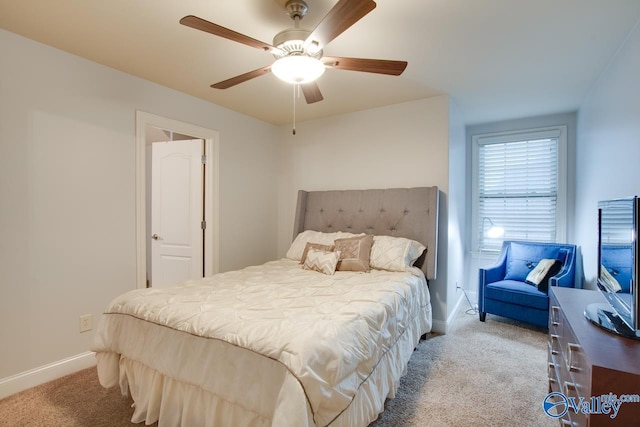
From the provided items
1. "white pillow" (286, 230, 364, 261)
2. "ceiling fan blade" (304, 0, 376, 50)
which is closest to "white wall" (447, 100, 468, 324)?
"white pillow" (286, 230, 364, 261)

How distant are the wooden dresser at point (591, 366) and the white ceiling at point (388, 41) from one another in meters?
1.71

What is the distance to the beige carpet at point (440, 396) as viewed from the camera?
177 centimetres

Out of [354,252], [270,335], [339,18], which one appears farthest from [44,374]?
[339,18]

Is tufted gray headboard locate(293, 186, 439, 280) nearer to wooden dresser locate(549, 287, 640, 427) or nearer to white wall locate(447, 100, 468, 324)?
white wall locate(447, 100, 468, 324)

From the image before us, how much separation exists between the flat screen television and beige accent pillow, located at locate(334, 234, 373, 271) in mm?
1523

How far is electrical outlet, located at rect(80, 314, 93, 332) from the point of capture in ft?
7.80

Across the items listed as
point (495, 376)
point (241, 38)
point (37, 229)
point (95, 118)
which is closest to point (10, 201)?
point (37, 229)

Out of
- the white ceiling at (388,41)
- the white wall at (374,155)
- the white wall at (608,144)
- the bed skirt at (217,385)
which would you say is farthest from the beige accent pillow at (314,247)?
the white wall at (608,144)

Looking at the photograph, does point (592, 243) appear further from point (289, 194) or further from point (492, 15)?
point (289, 194)

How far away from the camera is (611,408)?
1014 millimetres

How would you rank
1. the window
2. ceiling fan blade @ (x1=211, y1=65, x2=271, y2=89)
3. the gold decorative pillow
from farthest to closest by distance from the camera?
the window → the gold decorative pillow → ceiling fan blade @ (x1=211, y1=65, x2=271, y2=89)

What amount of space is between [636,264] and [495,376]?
1449 millimetres

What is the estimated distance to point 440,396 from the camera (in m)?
Result: 2.01
